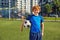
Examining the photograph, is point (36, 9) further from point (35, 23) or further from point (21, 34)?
point (21, 34)

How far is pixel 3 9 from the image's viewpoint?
47438 mm

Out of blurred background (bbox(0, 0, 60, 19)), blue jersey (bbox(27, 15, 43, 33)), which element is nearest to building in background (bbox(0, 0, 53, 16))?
blurred background (bbox(0, 0, 60, 19))

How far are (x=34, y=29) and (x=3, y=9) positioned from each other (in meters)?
42.9

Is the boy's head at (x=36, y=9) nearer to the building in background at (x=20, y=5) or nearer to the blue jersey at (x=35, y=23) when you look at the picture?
the blue jersey at (x=35, y=23)

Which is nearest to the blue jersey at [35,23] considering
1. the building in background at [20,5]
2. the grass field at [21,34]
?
the grass field at [21,34]

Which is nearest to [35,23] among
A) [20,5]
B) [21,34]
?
[21,34]

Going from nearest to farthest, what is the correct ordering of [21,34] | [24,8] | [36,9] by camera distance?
[36,9] < [21,34] < [24,8]

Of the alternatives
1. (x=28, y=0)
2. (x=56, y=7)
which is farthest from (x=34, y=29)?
(x=28, y=0)

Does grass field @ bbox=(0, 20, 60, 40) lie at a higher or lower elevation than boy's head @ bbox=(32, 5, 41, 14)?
lower

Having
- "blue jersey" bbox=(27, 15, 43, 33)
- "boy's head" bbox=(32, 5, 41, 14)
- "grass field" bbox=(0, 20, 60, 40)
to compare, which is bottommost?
"grass field" bbox=(0, 20, 60, 40)

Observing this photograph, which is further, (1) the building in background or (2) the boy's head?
(1) the building in background

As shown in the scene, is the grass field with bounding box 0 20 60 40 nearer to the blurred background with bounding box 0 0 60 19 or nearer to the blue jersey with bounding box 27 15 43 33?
the blue jersey with bounding box 27 15 43 33

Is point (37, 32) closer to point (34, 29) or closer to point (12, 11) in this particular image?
point (34, 29)

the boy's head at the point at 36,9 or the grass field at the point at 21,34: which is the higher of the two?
the boy's head at the point at 36,9
